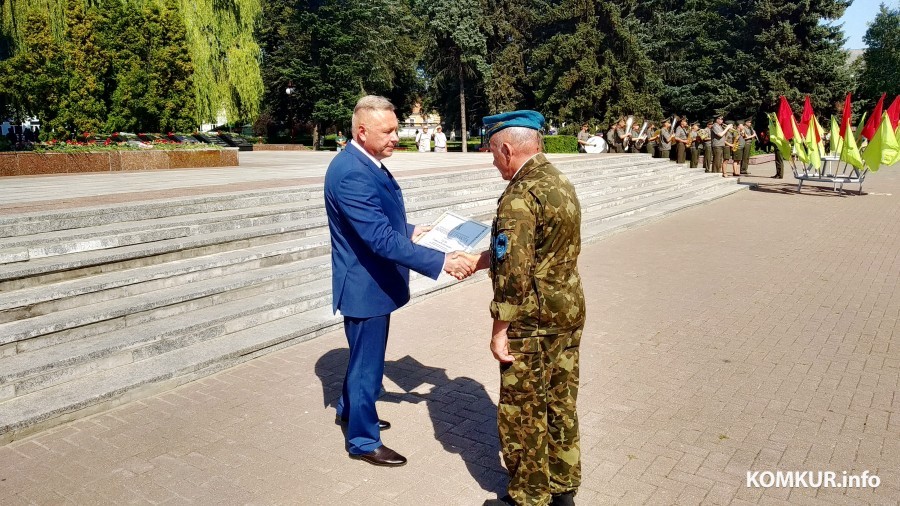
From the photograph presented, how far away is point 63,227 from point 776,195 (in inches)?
648

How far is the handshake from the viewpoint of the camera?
355 centimetres

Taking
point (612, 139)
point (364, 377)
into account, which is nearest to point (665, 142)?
point (612, 139)

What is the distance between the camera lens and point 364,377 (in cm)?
376

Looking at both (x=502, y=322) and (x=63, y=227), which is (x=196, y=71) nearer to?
(x=63, y=227)

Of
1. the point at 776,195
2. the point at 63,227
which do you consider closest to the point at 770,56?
the point at 776,195

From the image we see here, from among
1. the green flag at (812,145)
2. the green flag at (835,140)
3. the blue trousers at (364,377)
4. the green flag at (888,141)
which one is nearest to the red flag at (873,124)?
the green flag at (888,141)

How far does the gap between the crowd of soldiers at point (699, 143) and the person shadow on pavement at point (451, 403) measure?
668 inches

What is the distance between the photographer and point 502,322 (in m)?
3.02

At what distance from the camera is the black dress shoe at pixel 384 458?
3779 millimetres

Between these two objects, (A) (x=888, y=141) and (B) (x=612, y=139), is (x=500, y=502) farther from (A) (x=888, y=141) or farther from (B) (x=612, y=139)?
(B) (x=612, y=139)

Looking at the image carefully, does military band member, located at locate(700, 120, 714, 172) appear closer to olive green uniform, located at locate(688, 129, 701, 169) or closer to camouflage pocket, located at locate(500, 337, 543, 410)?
olive green uniform, located at locate(688, 129, 701, 169)

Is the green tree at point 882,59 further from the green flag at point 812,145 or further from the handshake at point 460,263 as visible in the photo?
the handshake at point 460,263

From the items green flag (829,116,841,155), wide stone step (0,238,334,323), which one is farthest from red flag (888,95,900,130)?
wide stone step (0,238,334,323)

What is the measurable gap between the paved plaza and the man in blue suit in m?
0.35
